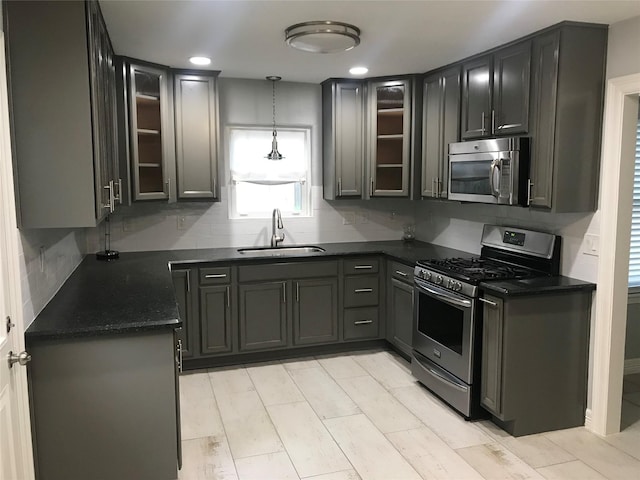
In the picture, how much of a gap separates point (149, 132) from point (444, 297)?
251 cm

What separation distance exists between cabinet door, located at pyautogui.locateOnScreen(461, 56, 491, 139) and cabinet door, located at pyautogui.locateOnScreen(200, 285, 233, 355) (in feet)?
7.21

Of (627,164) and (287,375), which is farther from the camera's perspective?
(287,375)

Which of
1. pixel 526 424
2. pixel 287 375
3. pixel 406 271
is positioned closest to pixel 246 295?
pixel 287 375

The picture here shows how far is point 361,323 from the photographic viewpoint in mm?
4633

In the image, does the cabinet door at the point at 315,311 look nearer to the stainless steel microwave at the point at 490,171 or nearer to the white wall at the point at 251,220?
the white wall at the point at 251,220

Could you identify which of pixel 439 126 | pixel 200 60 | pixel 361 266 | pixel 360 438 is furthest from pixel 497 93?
pixel 360 438

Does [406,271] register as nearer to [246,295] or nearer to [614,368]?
[246,295]

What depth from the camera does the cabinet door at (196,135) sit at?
4.26 meters

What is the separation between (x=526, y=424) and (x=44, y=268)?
9.26 ft

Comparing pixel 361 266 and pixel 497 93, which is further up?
pixel 497 93

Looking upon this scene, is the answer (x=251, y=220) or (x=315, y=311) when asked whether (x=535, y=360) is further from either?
(x=251, y=220)

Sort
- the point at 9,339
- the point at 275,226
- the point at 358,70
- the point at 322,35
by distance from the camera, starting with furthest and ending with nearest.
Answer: the point at 275,226
the point at 358,70
the point at 322,35
the point at 9,339

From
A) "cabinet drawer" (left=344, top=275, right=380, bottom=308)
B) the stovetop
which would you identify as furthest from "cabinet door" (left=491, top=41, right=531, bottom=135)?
"cabinet drawer" (left=344, top=275, right=380, bottom=308)

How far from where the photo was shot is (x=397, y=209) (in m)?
5.29
